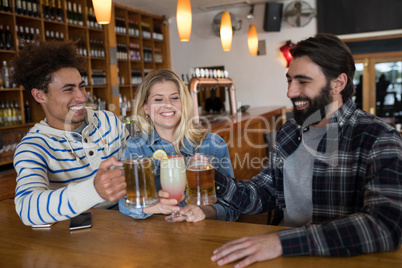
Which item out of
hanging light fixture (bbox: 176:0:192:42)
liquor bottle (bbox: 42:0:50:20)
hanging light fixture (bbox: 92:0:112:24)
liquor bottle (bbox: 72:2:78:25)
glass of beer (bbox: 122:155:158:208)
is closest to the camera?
glass of beer (bbox: 122:155:158:208)

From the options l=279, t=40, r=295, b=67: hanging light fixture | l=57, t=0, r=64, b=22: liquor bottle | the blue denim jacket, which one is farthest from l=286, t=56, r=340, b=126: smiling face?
→ l=279, t=40, r=295, b=67: hanging light fixture

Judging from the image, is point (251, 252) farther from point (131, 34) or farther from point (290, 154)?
point (131, 34)

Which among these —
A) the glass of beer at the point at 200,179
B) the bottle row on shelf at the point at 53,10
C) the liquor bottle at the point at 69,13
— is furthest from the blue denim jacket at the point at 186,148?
the liquor bottle at the point at 69,13

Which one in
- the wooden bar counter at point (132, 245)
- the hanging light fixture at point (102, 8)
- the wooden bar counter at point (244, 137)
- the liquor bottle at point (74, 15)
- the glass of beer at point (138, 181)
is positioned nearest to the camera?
the wooden bar counter at point (132, 245)

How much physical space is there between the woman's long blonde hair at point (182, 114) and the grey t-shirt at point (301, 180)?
495mm

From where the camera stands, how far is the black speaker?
6.71m

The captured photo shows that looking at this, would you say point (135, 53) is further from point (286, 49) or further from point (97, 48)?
point (286, 49)

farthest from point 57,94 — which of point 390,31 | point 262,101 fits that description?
point 390,31

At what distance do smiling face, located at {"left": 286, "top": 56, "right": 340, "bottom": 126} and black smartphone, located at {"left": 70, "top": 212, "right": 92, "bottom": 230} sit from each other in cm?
104

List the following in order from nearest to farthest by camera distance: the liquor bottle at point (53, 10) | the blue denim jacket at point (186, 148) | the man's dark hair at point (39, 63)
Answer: the blue denim jacket at point (186, 148), the man's dark hair at point (39, 63), the liquor bottle at point (53, 10)

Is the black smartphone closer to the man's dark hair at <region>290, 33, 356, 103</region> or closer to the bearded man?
the bearded man

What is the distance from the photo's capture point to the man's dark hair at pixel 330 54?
5.12 ft

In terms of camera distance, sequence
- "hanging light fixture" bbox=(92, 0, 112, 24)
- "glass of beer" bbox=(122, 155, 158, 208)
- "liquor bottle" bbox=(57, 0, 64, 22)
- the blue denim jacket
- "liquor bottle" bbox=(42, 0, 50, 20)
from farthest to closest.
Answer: "liquor bottle" bbox=(57, 0, 64, 22) < "liquor bottle" bbox=(42, 0, 50, 20) < "hanging light fixture" bbox=(92, 0, 112, 24) < the blue denim jacket < "glass of beer" bbox=(122, 155, 158, 208)

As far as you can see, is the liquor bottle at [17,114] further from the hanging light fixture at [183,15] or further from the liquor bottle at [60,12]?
the hanging light fixture at [183,15]
